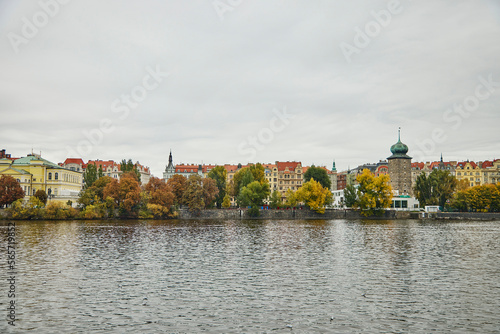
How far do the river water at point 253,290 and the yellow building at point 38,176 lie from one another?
7475cm

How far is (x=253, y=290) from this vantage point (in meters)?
23.2

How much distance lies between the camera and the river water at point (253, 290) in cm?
1734

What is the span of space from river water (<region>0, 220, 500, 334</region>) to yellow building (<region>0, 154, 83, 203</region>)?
74.7m

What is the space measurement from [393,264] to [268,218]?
266 ft

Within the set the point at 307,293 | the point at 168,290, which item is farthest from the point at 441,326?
the point at 168,290

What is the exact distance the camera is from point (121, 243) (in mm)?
45875

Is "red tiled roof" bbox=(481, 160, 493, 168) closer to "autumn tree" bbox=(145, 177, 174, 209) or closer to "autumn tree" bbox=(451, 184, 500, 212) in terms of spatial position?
"autumn tree" bbox=(451, 184, 500, 212)

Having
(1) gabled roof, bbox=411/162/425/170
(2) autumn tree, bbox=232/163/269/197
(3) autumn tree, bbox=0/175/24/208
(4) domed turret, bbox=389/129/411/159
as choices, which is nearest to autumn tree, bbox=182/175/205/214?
(2) autumn tree, bbox=232/163/269/197

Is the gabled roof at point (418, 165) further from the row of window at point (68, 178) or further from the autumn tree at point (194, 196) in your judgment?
the row of window at point (68, 178)

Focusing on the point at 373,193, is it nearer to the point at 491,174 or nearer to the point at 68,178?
the point at 68,178

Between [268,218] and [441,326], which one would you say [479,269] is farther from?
[268,218]

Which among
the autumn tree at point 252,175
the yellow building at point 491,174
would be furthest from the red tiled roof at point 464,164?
the autumn tree at point 252,175

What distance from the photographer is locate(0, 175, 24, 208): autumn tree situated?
305ft

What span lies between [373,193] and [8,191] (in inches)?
3309
